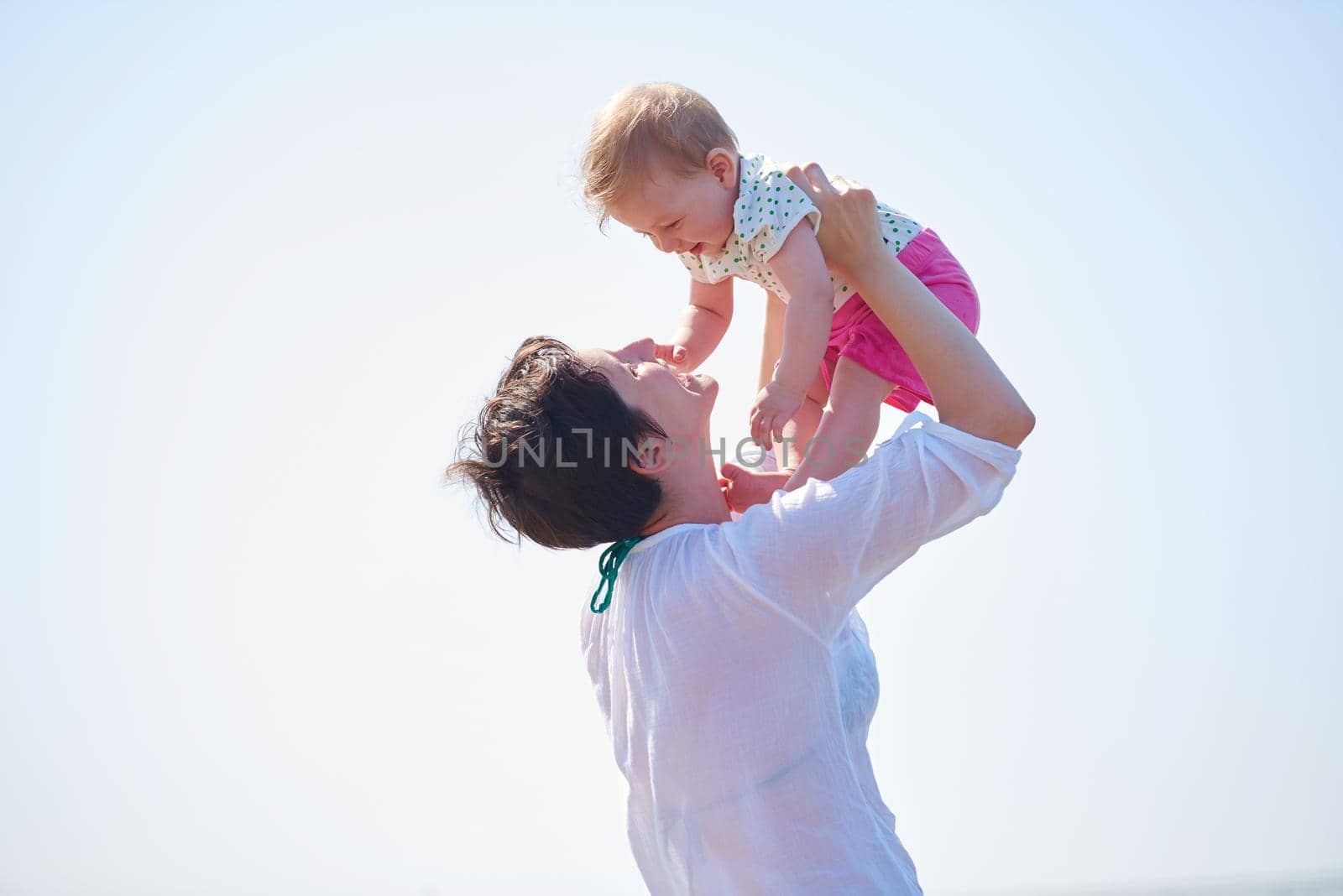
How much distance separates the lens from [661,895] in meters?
2.00

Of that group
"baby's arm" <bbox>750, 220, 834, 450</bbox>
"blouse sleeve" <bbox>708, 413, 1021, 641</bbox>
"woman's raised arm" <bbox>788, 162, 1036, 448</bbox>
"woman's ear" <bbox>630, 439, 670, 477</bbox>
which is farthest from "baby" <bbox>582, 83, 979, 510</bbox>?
"blouse sleeve" <bbox>708, 413, 1021, 641</bbox>

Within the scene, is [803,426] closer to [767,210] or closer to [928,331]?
[767,210]

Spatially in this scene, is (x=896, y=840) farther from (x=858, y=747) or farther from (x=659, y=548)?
(x=659, y=548)

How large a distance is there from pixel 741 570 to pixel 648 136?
1.07m

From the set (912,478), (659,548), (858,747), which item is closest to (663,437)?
(659,548)

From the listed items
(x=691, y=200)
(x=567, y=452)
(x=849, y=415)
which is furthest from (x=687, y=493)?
(x=691, y=200)

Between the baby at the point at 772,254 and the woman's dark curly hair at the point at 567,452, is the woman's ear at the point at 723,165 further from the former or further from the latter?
the woman's dark curly hair at the point at 567,452

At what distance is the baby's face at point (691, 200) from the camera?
2.39m

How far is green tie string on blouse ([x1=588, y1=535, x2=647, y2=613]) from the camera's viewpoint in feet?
6.49

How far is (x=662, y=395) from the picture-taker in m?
2.00

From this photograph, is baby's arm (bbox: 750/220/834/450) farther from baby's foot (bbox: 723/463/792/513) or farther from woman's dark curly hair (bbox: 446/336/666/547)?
woman's dark curly hair (bbox: 446/336/666/547)

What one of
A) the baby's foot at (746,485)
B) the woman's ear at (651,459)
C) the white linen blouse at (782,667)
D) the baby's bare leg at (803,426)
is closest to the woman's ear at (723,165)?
the baby's bare leg at (803,426)

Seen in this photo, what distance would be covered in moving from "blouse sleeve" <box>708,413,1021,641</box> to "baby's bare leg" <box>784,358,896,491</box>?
510mm

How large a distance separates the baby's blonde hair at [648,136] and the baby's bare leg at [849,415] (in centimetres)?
54
